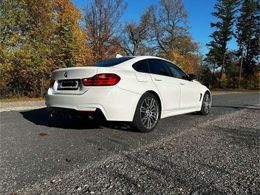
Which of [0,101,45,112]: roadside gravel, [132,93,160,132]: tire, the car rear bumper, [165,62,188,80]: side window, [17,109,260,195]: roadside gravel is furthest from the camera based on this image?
[0,101,45,112]: roadside gravel

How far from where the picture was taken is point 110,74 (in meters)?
3.92

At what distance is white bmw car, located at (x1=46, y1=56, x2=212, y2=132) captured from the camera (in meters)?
3.90

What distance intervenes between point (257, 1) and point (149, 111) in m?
46.6

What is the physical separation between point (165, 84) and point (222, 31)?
139 feet

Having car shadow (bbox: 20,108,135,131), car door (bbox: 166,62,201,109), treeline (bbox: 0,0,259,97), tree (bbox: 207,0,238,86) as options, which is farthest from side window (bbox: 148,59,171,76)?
tree (bbox: 207,0,238,86)

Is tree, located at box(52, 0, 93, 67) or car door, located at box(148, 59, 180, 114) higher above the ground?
tree, located at box(52, 0, 93, 67)

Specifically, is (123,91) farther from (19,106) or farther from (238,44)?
(238,44)

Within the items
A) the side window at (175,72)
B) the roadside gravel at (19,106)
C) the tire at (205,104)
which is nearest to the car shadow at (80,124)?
the side window at (175,72)

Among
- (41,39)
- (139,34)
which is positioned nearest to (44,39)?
(41,39)

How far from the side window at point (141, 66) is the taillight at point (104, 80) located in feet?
2.26

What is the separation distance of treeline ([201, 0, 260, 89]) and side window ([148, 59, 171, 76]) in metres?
38.6

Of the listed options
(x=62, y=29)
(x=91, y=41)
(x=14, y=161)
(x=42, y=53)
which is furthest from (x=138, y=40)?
(x=14, y=161)

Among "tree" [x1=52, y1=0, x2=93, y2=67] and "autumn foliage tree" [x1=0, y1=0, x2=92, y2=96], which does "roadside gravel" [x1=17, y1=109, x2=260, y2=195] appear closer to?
"autumn foliage tree" [x1=0, y1=0, x2=92, y2=96]

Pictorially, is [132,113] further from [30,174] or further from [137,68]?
[30,174]
